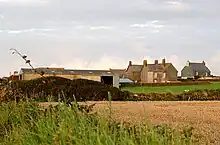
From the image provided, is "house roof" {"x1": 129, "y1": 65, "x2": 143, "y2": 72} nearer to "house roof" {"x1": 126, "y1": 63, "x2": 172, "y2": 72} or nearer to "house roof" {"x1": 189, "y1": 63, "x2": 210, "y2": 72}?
"house roof" {"x1": 126, "y1": 63, "x2": 172, "y2": 72}

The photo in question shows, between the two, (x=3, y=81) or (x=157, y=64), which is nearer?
(x=3, y=81)

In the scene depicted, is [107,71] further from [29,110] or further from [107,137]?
[107,137]

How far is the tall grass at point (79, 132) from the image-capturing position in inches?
250

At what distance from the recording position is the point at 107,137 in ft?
21.3

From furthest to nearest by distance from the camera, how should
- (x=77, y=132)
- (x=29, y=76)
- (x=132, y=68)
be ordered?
(x=132, y=68) → (x=29, y=76) → (x=77, y=132)

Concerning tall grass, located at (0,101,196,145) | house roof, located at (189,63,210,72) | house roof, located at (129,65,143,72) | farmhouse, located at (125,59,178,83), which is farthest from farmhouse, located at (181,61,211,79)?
tall grass, located at (0,101,196,145)

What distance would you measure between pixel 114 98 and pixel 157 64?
70.7 m

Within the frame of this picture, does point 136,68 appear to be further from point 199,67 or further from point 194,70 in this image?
point 199,67

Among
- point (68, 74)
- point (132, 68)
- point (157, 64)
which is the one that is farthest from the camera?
point (132, 68)

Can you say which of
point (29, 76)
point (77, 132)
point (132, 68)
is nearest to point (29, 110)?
point (77, 132)

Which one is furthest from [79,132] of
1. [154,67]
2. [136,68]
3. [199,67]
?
[199,67]

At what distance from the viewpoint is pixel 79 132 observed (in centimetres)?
716

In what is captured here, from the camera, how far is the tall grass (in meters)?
6.36

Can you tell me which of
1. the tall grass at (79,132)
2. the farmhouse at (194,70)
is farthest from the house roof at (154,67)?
the tall grass at (79,132)
